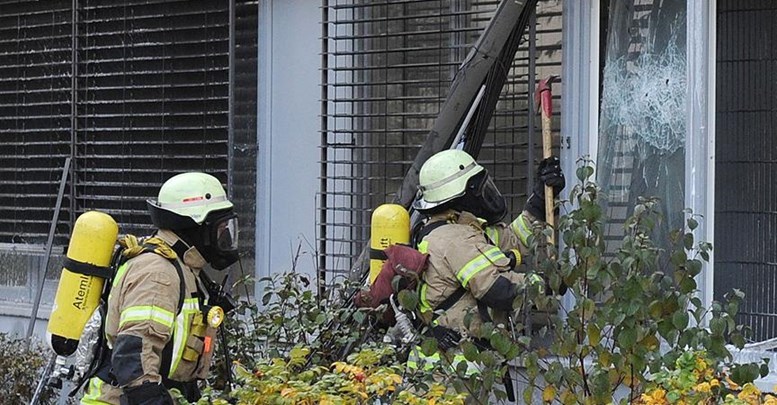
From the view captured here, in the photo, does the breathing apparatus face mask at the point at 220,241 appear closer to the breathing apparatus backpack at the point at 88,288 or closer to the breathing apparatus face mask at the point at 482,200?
the breathing apparatus backpack at the point at 88,288

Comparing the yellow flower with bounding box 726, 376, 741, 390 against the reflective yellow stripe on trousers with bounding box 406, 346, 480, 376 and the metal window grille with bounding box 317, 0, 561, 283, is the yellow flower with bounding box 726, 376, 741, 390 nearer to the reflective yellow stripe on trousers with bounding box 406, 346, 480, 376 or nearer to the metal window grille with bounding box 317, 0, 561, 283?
the reflective yellow stripe on trousers with bounding box 406, 346, 480, 376

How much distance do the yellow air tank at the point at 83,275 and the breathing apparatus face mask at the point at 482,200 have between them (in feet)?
5.21

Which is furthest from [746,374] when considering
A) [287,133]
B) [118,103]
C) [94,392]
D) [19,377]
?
[118,103]

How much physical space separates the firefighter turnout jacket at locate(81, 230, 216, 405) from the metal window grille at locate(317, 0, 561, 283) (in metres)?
2.45

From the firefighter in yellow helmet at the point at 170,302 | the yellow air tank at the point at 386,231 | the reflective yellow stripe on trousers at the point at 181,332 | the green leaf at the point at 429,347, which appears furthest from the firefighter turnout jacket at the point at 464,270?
the reflective yellow stripe on trousers at the point at 181,332

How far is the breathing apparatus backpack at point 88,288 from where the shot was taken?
5148 millimetres

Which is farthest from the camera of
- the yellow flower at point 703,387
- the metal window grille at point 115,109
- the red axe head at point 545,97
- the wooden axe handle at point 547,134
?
the metal window grille at point 115,109

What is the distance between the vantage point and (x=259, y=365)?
→ 439 cm

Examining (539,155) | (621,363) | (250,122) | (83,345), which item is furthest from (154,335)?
(250,122)

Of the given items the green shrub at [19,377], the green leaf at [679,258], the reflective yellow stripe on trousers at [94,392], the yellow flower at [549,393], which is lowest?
the green shrub at [19,377]

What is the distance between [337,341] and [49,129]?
4.61m

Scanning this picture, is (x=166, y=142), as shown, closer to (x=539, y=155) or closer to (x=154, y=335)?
(x=539, y=155)

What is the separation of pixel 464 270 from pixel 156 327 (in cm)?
136

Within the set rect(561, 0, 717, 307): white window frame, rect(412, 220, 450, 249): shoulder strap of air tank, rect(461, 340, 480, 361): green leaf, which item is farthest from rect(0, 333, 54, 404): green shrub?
rect(461, 340, 480, 361): green leaf
